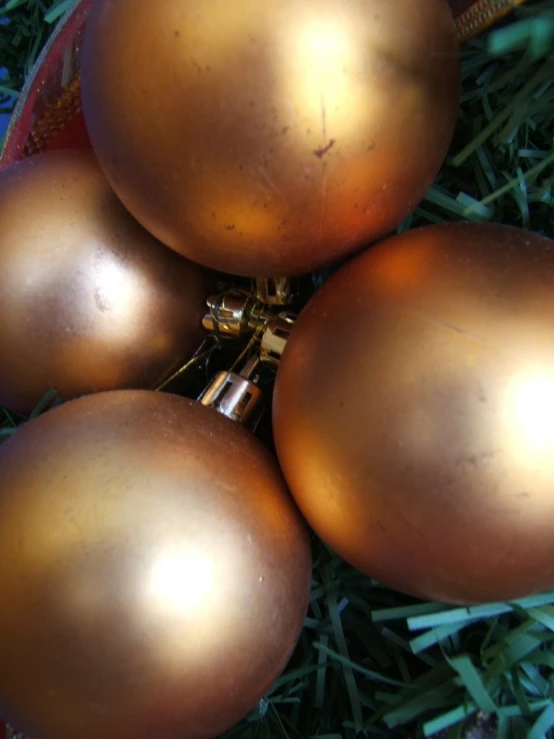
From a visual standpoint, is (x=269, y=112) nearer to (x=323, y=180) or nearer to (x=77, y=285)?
(x=323, y=180)

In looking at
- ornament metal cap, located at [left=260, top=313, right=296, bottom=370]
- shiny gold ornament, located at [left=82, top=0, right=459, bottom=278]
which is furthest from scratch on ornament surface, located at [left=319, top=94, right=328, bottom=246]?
ornament metal cap, located at [left=260, top=313, right=296, bottom=370]

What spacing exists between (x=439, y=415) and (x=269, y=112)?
0.57ft

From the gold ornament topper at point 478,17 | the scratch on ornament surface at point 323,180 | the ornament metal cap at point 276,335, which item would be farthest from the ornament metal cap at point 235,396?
the gold ornament topper at point 478,17

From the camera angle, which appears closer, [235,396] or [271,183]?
[271,183]

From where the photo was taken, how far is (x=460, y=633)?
50cm

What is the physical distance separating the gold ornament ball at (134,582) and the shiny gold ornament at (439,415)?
0.18 feet

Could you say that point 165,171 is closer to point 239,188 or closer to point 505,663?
point 239,188

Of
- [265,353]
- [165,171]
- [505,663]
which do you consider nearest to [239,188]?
[165,171]

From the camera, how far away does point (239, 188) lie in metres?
0.37

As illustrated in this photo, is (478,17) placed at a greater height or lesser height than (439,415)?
greater

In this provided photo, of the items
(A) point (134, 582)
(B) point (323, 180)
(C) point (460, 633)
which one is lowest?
(C) point (460, 633)

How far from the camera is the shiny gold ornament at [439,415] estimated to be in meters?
0.35

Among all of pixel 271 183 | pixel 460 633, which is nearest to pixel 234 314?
pixel 271 183

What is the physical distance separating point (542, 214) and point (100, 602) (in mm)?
398
